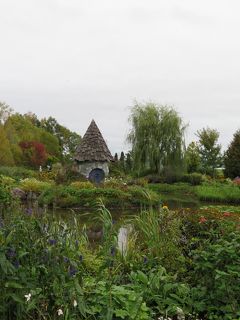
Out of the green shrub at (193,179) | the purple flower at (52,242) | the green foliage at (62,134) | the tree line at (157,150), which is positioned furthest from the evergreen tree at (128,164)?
the purple flower at (52,242)

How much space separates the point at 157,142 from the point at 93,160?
5567 mm

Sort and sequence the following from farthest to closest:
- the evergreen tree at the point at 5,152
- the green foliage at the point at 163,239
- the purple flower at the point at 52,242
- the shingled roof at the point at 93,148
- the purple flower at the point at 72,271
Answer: the evergreen tree at the point at 5,152 → the shingled roof at the point at 93,148 → the green foliage at the point at 163,239 → the purple flower at the point at 52,242 → the purple flower at the point at 72,271

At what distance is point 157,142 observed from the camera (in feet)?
104

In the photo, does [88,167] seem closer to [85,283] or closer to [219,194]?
[219,194]

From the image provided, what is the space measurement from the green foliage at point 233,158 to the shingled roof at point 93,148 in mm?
9612

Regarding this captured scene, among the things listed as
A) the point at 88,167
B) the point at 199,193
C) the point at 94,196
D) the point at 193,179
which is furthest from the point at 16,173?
the point at 199,193

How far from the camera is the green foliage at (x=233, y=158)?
33.6 m

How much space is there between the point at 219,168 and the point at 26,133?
17997 mm

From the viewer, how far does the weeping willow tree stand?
31.4 m

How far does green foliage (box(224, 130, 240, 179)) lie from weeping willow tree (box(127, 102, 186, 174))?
13.7 ft

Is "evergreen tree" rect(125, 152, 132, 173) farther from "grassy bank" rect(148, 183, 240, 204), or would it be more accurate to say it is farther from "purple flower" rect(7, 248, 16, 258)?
"purple flower" rect(7, 248, 16, 258)

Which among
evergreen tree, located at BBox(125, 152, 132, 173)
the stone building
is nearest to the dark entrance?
the stone building

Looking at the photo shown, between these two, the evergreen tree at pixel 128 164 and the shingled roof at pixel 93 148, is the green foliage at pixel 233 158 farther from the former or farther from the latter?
the shingled roof at pixel 93 148

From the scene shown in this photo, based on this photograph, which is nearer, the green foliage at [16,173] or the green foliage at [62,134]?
the green foliage at [16,173]
